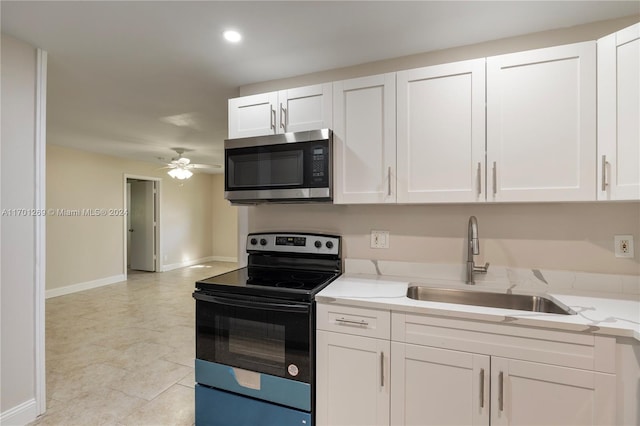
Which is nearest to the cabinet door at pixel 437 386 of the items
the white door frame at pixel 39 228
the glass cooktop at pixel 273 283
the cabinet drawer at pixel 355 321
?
the cabinet drawer at pixel 355 321

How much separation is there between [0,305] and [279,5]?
7.49 ft

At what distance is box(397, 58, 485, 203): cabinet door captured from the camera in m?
1.64

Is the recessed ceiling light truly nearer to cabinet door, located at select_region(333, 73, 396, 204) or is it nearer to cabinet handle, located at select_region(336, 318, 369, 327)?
cabinet door, located at select_region(333, 73, 396, 204)

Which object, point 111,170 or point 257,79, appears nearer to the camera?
point 257,79

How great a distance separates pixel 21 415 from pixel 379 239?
8.14 feet

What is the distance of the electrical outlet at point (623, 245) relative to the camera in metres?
1.64

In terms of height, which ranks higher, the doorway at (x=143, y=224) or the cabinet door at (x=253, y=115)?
the cabinet door at (x=253, y=115)

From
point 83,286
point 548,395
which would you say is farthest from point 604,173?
point 83,286

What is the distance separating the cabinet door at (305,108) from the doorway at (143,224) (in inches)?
211

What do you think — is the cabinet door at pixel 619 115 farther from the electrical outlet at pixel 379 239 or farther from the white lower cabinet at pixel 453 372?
the electrical outlet at pixel 379 239

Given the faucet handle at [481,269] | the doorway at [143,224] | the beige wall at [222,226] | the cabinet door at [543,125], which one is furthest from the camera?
the beige wall at [222,226]

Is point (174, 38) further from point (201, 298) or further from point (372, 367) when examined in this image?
point (372, 367)

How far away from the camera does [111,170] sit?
551 centimetres

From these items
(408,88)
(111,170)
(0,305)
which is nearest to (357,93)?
(408,88)
